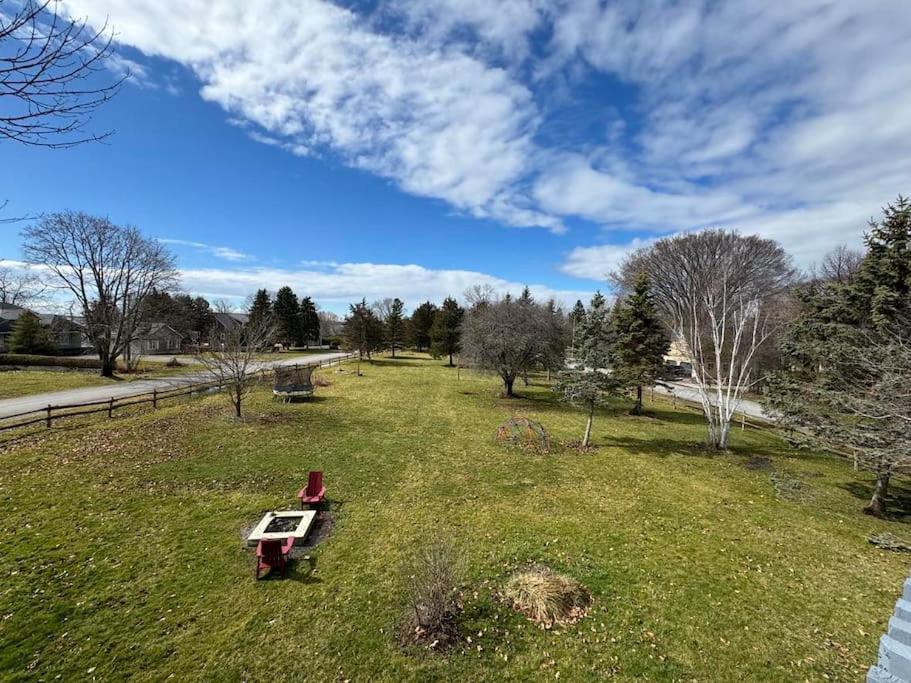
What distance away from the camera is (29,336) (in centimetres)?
3550

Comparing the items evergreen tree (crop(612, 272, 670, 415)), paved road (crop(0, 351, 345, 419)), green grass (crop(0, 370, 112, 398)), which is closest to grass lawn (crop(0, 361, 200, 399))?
green grass (crop(0, 370, 112, 398))

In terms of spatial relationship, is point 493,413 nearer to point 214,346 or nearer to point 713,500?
point 713,500

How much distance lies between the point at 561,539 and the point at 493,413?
12.8m

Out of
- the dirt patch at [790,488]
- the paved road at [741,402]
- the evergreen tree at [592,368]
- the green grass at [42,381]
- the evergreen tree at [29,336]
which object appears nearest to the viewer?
the dirt patch at [790,488]

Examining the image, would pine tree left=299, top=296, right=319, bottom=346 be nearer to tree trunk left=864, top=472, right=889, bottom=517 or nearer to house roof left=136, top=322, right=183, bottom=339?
house roof left=136, top=322, right=183, bottom=339

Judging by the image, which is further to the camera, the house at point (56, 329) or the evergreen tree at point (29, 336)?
the house at point (56, 329)

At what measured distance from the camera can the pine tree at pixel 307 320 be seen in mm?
63116

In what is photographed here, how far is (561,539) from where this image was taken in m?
7.89

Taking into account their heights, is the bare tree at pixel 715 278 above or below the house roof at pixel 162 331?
above

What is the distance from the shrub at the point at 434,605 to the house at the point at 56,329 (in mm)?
52208

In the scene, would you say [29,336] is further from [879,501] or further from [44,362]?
[879,501]

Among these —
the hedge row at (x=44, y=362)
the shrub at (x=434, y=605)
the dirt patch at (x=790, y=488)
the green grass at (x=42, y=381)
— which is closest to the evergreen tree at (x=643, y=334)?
the dirt patch at (x=790, y=488)

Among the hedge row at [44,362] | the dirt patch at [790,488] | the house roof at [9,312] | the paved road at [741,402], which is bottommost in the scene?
the paved road at [741,402]

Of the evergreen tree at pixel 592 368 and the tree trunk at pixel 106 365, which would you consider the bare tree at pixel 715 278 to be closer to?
the evergreen tree at pixel 592 368
